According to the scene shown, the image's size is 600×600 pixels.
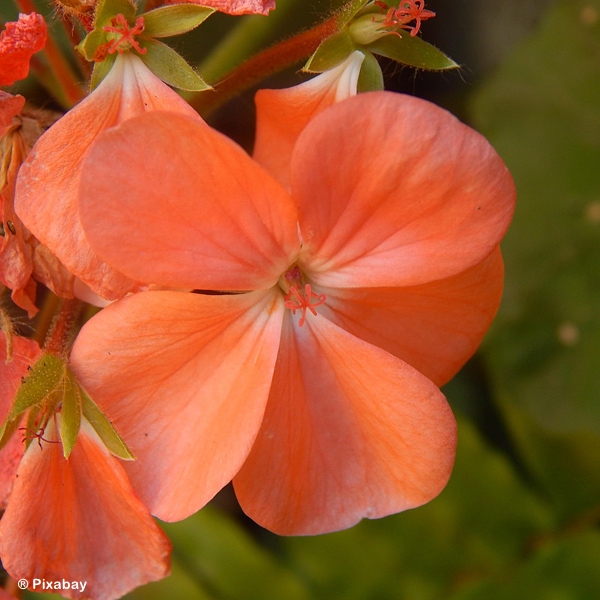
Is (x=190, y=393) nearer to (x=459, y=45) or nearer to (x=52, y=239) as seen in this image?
(x=52, y=239)

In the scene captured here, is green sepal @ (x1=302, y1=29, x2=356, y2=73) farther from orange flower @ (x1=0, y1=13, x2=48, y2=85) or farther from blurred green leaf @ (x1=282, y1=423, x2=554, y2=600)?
blurred green leaf @ (x1=282, y1=423, x2=554, y2=600)

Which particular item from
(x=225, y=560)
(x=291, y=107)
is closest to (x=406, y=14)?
(x=291, y=107)

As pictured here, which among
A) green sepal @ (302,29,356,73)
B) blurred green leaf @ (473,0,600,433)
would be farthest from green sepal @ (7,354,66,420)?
blurred green leaf @ (473,0,600,433)

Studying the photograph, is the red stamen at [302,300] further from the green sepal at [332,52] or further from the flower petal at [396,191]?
the green sepal at [332,52]

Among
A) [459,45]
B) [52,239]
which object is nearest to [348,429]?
[52,239]

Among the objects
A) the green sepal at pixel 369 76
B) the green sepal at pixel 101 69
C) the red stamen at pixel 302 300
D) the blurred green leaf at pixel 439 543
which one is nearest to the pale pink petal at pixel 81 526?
the red stamen at pixel 302 300

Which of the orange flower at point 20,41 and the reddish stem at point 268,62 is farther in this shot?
the reddish stem at point 268,62

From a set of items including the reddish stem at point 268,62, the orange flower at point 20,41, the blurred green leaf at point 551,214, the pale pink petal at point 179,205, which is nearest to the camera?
the pale pink petal at point 179,205
